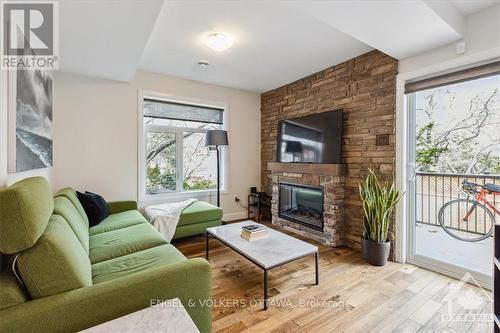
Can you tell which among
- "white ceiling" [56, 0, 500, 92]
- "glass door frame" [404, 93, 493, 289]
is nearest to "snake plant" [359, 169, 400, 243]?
"glass door frame" [404, 93, 493, 289]

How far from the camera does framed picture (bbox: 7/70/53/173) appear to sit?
147cm

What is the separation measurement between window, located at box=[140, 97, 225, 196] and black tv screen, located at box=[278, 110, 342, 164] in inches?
46.7

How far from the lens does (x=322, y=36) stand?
246cm

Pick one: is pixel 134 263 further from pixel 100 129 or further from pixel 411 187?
pixel 411 187

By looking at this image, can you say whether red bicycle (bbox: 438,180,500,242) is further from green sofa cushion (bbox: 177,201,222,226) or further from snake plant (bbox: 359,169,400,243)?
green sofa cushion (bbox: 177,201,222,226)

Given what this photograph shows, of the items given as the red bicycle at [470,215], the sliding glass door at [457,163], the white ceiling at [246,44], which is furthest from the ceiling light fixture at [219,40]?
the red bicycle at [470,215]

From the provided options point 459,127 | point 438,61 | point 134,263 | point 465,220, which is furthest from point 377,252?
point 134,263

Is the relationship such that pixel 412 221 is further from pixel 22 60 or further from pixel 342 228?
pixel 22 60

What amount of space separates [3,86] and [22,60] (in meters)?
0.41

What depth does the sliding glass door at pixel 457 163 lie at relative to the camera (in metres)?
2.20

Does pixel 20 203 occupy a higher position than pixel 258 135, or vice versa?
pixel 258 135

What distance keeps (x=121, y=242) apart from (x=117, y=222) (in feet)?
2.23

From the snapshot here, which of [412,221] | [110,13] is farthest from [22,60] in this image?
[412,221]

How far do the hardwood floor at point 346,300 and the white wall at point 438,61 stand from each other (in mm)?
547
